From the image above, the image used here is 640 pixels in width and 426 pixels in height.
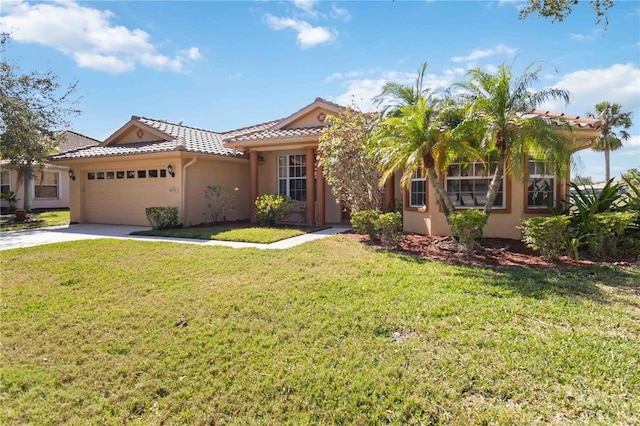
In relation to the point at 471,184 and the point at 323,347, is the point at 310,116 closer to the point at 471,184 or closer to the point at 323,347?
the point at 471,184

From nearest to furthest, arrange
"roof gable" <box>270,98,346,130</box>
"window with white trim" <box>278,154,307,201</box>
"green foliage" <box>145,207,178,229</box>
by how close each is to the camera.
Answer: "green foliage" <box>145,207,178,229</box> < "roof gable" <box>270,98,346,130</box> < "window with white trim" <box>278,154,307,201</box>

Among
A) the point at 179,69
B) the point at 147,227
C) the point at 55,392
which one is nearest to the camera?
the point at 55,392

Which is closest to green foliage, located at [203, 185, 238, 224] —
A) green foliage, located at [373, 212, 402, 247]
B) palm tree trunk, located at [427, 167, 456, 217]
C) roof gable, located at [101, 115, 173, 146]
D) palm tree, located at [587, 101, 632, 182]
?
roof gable, located at [101, 115, 173, 146]

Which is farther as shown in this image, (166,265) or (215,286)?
(166,265)

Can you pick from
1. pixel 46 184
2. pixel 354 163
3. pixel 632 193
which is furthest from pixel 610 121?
pixel 46 184

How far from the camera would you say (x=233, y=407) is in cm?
349

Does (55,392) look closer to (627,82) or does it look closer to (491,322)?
(491,322)

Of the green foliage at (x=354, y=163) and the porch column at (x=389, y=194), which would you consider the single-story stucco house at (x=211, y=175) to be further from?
the green foliage at (x=354, y=163)

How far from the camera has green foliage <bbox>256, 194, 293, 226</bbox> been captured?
553 inches

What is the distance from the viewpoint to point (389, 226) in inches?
378

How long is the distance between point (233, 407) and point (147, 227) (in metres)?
13.7

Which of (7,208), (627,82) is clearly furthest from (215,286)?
(7,208)

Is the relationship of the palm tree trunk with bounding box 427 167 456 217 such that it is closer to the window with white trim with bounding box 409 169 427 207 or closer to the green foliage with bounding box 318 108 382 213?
the window with white trim with bounding box 409 169 427 207

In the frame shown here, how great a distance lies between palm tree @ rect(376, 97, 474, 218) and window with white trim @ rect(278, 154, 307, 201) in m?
7.10
